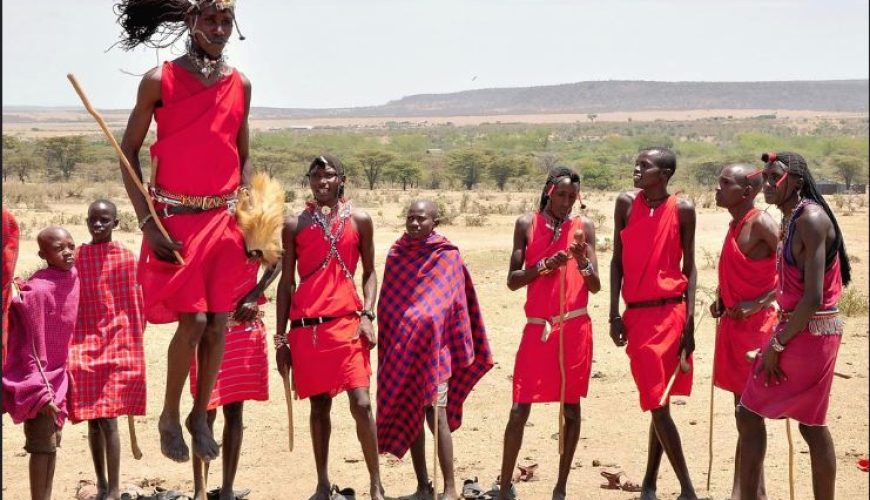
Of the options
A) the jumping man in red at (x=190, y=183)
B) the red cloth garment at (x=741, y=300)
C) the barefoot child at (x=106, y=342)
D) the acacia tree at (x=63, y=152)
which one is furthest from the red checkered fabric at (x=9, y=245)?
the acacia tree at (x=63, y=152)

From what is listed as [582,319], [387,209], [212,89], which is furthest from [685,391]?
[387,209]

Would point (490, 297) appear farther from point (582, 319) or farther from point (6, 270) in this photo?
point (6, 270)

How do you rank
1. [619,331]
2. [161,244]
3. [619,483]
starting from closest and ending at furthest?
[161,244], [619,331], [619,483]

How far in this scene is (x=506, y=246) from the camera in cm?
2244

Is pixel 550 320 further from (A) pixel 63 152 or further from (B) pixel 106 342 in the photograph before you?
(A) pixel 63 152

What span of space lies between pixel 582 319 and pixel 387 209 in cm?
2445

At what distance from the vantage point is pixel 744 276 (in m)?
7.59

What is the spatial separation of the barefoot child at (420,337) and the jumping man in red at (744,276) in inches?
63.7

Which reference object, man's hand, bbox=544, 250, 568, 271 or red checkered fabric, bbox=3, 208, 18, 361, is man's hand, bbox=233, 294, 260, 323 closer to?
red checkered fabric, bbox=3, 208, 18, 361

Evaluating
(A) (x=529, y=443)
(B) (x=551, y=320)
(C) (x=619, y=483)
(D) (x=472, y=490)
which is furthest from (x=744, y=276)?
(A) (x=529, y=443)

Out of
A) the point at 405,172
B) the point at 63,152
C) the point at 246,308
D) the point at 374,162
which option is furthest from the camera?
the point at 63,152

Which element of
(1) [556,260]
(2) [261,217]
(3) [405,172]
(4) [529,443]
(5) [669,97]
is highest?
(2) [261,217]

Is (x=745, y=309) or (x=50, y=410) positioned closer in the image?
(x=50, y=410)

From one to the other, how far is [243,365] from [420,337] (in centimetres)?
111
